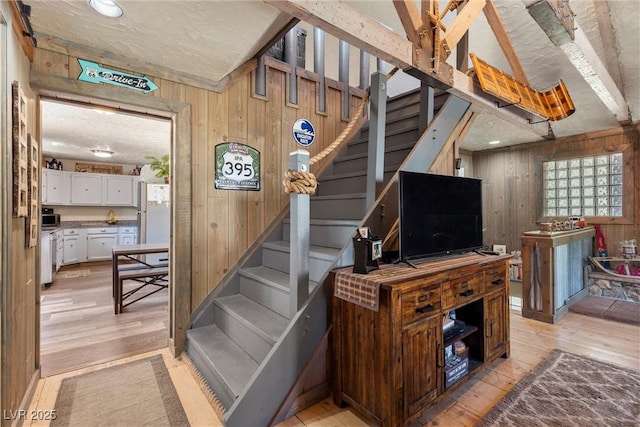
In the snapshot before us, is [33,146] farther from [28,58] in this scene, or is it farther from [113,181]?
[113,181]

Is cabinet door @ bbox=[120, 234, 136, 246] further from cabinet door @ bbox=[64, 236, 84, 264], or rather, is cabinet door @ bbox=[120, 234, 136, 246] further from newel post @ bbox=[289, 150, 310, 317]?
newel post @ bbox=[289, 150, 310, 317]

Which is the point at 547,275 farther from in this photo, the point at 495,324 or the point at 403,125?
the point at 403,125

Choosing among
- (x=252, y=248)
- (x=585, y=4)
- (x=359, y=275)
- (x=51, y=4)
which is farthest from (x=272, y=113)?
(x=585, y=4)

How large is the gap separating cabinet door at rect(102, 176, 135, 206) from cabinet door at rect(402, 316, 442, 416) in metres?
7.97

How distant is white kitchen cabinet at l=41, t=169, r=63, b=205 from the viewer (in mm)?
6359

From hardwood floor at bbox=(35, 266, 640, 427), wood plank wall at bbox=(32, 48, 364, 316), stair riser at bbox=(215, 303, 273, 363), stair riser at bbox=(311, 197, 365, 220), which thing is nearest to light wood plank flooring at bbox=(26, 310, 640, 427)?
hardwood floor at bbox=(35, 266, 640, 427)

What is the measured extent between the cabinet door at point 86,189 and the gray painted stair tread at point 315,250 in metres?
6.51

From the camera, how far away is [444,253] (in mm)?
2158

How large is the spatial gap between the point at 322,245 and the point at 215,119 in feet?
4.75

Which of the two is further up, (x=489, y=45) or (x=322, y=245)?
(x=489, y=45)

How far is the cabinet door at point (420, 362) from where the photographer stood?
1.63 m

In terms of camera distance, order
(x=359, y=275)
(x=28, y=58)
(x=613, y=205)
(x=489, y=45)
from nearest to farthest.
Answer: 1. (x=359, y=275)
2. (x=28, y=58)
3. (x=489, y=45)
4. (x=613, y=205)

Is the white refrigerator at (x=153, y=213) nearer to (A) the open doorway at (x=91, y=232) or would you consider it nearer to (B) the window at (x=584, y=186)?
(A) the open doorway at (x=91, y=232)

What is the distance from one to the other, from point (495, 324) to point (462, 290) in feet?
2.09
